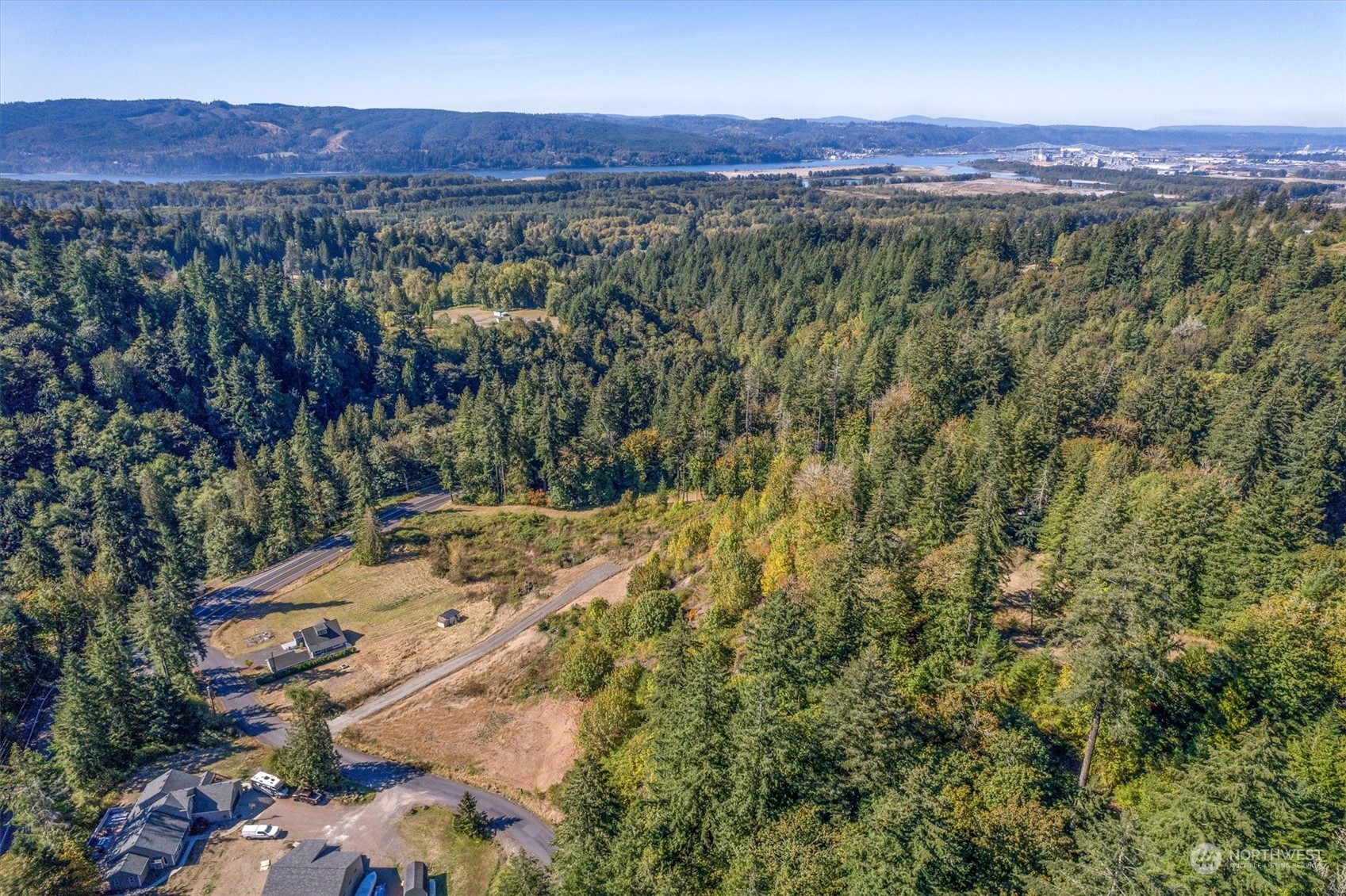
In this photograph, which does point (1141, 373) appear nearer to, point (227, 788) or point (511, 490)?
point (511, 490)

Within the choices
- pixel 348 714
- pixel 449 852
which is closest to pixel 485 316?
pixel 348 714

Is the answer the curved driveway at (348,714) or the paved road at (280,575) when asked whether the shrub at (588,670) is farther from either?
the paved road at (280,575)

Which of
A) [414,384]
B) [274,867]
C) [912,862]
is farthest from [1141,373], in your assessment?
[414,384]

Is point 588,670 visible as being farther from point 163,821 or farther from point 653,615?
point 163,821

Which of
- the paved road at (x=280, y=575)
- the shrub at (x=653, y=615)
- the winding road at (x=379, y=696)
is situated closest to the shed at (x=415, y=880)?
the winding road at (x=379, y=696)

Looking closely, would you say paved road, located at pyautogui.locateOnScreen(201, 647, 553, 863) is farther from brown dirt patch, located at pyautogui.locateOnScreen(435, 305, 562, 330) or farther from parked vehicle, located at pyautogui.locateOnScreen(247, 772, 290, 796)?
brown dirt patch, located at pyautogui.locateOnScreen(435, 305, 562, 330)
